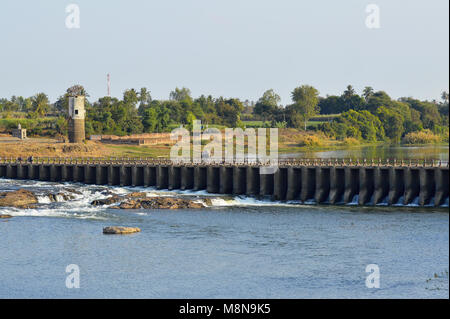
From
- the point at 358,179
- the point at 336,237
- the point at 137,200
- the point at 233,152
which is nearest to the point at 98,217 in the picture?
the point at 137,200

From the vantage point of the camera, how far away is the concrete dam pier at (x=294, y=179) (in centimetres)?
9175

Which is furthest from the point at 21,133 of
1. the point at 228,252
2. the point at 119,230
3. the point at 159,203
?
the point at 228,252

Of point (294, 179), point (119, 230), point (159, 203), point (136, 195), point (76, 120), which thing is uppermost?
point (76, 120)

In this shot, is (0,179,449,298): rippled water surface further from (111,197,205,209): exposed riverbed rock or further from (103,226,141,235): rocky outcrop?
(111,197,205,209): exposed riverbed rock

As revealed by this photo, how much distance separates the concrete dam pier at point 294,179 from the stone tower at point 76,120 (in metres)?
38.3

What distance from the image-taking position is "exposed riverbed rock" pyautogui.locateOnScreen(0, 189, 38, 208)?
8931 cm

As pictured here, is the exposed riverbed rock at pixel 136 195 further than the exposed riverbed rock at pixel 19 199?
Yes

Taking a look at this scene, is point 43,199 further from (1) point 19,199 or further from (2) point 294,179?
(2) point 294,179

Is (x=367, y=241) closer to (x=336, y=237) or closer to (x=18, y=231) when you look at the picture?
(x=336, y=237)

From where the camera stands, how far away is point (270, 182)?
334ft

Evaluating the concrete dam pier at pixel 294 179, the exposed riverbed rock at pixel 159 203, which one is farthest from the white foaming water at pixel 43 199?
the concrete dam pier at pixel 294 179

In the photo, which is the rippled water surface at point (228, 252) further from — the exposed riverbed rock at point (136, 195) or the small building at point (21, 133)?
the small building at point (21, 133)

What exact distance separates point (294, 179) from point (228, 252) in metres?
34.3

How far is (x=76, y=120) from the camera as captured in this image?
158m
